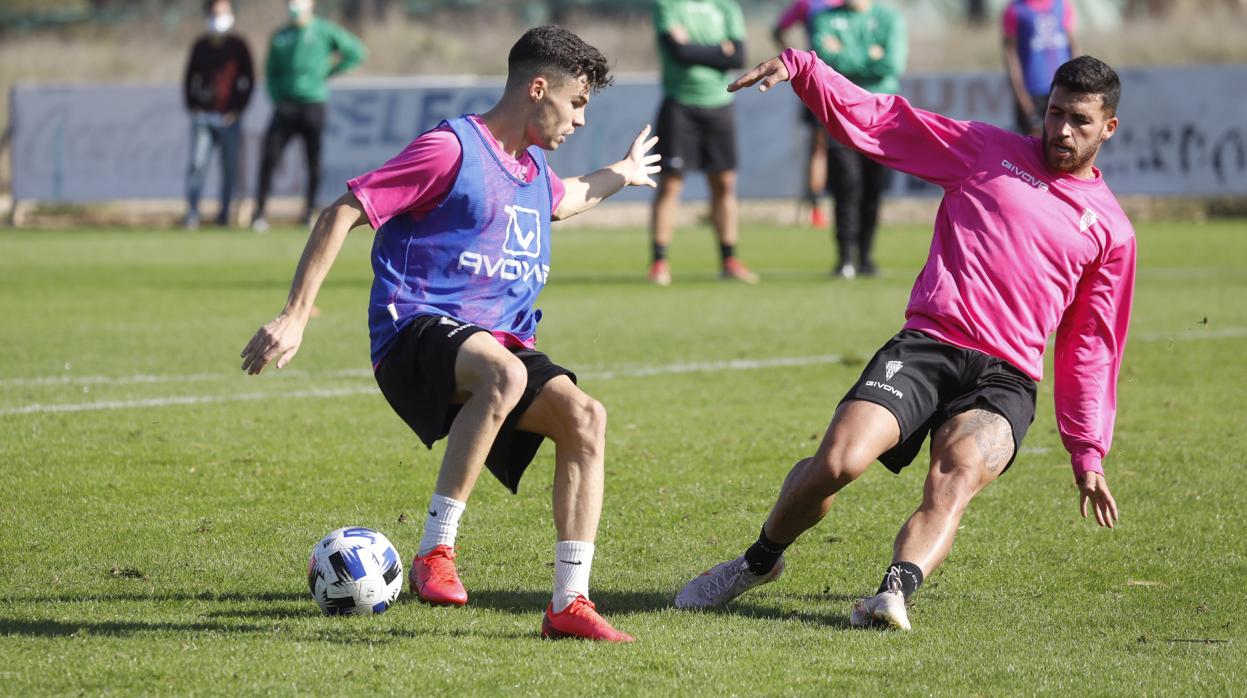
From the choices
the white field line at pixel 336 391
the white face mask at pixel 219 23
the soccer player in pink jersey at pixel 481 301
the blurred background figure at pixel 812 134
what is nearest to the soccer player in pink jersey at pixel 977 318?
the soccer player in pink jersey at pixel 481 301

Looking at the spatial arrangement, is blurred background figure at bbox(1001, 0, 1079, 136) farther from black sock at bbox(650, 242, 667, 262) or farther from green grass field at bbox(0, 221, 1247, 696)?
green grass field at bbox(0, 221, 1247, 696)

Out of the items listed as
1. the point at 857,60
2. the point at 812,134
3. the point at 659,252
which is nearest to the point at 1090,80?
the point at 659,252

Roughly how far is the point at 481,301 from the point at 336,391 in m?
3.58

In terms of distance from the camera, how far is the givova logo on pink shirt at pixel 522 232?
15.8 ft

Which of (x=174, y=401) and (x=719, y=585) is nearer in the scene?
(x=719, y=585)

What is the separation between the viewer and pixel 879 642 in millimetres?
4199

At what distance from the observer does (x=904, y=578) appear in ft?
14.4

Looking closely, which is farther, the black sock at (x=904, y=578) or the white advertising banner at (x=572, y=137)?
the white advertising banner at (x=572, y=137)

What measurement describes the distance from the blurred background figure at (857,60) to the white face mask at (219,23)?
947cm

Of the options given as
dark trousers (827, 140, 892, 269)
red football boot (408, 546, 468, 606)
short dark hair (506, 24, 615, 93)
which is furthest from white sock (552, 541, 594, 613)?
dark trousers (827, 140, 892, 269)

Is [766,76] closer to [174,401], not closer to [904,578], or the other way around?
[904,578]

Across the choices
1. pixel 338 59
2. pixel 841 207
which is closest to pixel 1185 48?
pixel 338 59

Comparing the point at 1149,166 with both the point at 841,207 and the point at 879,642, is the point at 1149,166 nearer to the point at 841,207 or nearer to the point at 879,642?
the point at 841,207

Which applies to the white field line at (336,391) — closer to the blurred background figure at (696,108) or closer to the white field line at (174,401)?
the white field line at (174,401)
